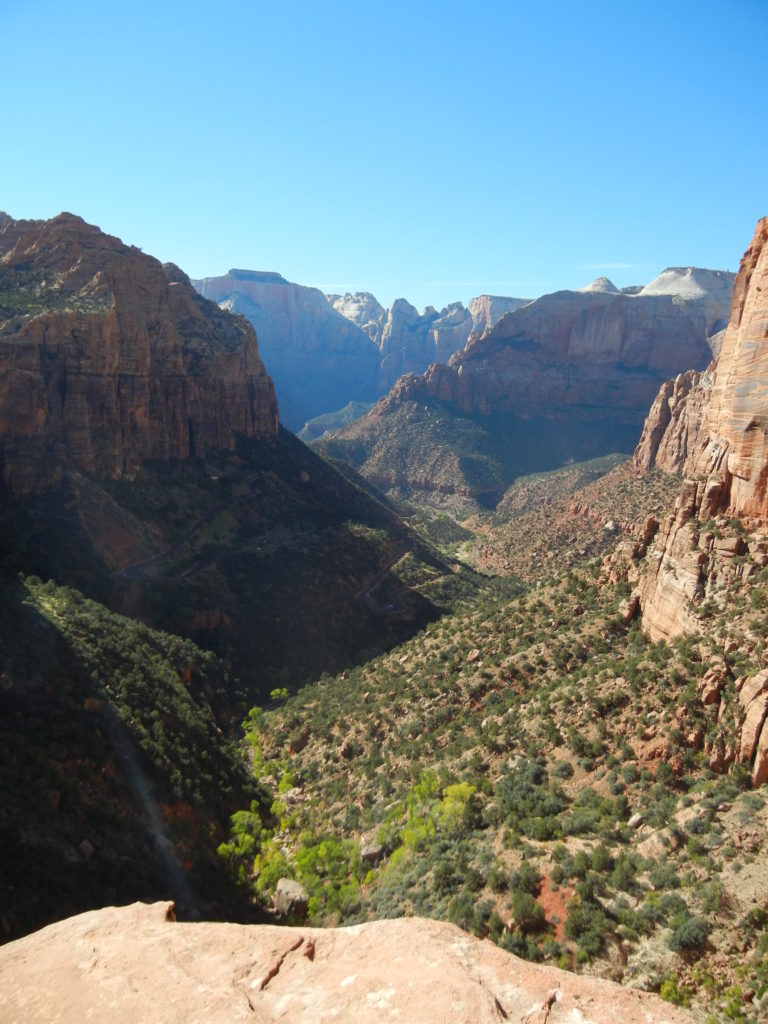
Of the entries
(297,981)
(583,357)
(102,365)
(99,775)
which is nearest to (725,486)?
(297,981)

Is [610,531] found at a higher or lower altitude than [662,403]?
lower

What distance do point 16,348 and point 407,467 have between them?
98754mm

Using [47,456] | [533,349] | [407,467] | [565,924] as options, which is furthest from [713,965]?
[533,349]

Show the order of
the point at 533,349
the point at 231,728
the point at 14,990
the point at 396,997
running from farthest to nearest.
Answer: the point at 533,349 < the point at 231,728 < the point at 14,990 < the point at 396,997

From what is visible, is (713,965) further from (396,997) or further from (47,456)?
(47,456)

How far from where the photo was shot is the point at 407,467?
147500mm

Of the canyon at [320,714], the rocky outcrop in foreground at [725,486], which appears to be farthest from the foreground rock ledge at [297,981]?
the rocky outcrop in foreground at [725,486]

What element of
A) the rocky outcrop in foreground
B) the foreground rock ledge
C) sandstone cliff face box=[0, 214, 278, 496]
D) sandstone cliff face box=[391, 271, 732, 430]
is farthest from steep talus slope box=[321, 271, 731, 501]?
the foreground rock ledge

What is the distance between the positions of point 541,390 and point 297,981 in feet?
575

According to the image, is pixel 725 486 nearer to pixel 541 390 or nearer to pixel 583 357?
pixel 541 390

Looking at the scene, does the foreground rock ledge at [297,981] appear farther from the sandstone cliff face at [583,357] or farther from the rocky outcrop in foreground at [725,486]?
the sandstone cliff face at [583,357]

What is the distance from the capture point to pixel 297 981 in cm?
999

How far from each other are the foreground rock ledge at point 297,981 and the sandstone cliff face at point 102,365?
51.4 meters

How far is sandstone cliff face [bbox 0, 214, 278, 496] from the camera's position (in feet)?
185
